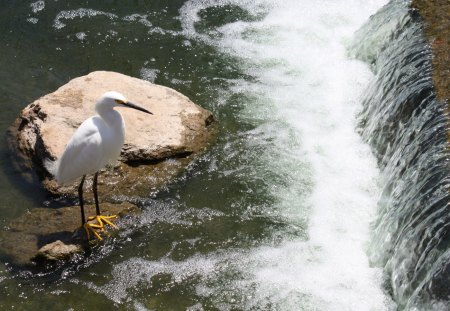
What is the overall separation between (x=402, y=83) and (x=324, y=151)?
1026 millimetres

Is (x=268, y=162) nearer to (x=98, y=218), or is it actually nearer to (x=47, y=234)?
(x=98, y=218)

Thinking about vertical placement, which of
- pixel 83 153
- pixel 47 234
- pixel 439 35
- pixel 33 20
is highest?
pixel 439 35

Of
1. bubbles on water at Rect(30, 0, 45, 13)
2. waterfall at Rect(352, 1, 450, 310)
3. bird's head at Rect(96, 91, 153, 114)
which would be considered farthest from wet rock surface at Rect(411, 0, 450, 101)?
bubbles on water at Rect(30, 0, 45, 13)

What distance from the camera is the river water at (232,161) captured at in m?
5.42

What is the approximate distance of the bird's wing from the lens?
18.7 feet

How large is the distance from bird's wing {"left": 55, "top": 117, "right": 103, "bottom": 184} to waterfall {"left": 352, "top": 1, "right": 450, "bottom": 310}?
2426 millimetres

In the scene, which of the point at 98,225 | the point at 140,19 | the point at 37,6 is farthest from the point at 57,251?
the point at 37,6

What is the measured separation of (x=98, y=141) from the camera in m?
5.68

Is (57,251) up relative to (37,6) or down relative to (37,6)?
down

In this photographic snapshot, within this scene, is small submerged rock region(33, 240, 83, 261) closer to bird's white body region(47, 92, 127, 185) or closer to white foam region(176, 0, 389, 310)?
bird's white body region(47, 92, 127, 185)

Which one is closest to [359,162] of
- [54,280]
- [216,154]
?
[216,154]

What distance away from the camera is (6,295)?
5379 millimetres

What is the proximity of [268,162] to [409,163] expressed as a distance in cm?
144

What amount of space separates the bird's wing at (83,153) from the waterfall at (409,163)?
2426mm
